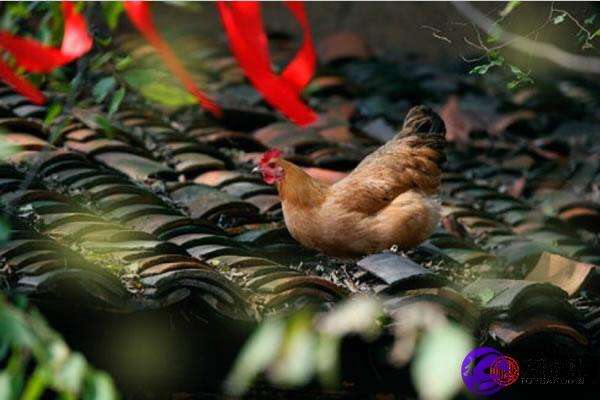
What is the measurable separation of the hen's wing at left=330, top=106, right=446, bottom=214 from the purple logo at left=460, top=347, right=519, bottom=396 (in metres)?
1.39

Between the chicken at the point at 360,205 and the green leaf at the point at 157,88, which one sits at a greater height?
the green leaf at the point at 157,88

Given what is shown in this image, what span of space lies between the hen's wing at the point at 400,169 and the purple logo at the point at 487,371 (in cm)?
139

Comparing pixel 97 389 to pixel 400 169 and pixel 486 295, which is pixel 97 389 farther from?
pixel 400 169

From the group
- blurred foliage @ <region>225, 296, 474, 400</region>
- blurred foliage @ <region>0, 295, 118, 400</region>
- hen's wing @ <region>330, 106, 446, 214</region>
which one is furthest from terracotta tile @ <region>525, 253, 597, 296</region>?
blurred foliage @ <region>0, 295, 118, 400</region>

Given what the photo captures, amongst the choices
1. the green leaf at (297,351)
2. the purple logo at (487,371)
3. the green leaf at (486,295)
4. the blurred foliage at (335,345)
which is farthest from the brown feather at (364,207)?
the green leaf at (297,351)

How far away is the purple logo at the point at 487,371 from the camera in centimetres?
364

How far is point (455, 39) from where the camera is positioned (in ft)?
29.2

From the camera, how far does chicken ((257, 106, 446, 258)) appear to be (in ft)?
16.3

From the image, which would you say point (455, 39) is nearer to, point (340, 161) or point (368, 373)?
point (340, 161)

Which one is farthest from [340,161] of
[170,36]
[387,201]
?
[170,36]

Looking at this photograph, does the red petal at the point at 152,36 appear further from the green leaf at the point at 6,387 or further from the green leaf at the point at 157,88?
the green leaf at the point at 6,387

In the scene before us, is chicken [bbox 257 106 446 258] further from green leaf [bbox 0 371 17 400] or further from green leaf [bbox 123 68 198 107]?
green leaf [bbox 0 371 17 400]

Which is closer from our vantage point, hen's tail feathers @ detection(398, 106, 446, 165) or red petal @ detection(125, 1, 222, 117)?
red petal @ detection(125, 1, 222, 117)

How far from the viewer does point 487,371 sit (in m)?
3.72
